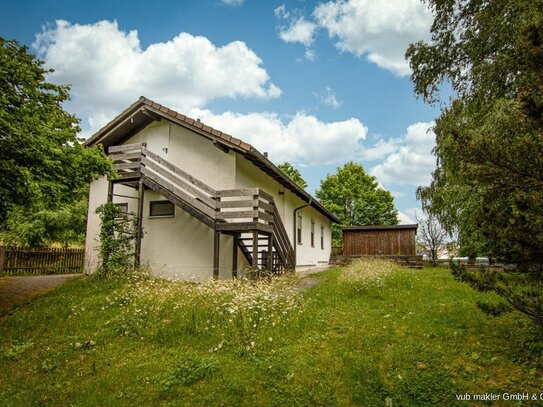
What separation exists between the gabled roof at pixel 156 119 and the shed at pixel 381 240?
391 inches

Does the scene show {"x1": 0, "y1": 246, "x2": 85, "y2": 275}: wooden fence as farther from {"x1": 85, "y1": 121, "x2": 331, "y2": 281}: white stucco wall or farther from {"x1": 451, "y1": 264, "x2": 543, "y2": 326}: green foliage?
{"x1": 451, "y1": 264, "x2": 543, "y2": 326}: green foliage

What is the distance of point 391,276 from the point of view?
10.6 m

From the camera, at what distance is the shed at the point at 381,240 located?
890 inches

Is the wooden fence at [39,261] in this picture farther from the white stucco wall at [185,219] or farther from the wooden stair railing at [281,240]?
the wooden stair railing at [281,240]

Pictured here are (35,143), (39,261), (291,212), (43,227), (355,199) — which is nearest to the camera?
(35,143)

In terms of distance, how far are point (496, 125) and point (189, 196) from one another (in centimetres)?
845

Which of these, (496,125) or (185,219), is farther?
(185,219)

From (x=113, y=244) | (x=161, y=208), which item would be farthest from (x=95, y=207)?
(x=113, y=244)

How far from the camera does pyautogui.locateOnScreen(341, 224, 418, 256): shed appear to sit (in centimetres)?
2259

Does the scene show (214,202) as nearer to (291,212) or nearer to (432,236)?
(291,212)

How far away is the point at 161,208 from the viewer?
1305cm

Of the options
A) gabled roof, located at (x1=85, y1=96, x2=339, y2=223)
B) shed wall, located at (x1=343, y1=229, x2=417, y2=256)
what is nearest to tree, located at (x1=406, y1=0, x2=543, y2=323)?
gabled roof, located at (x1=85, y1=96, x2=339, y2=223)

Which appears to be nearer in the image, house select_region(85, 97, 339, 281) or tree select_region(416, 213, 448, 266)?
house select_region(85, 97, 339, 281)

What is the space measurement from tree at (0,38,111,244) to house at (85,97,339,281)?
250cm
